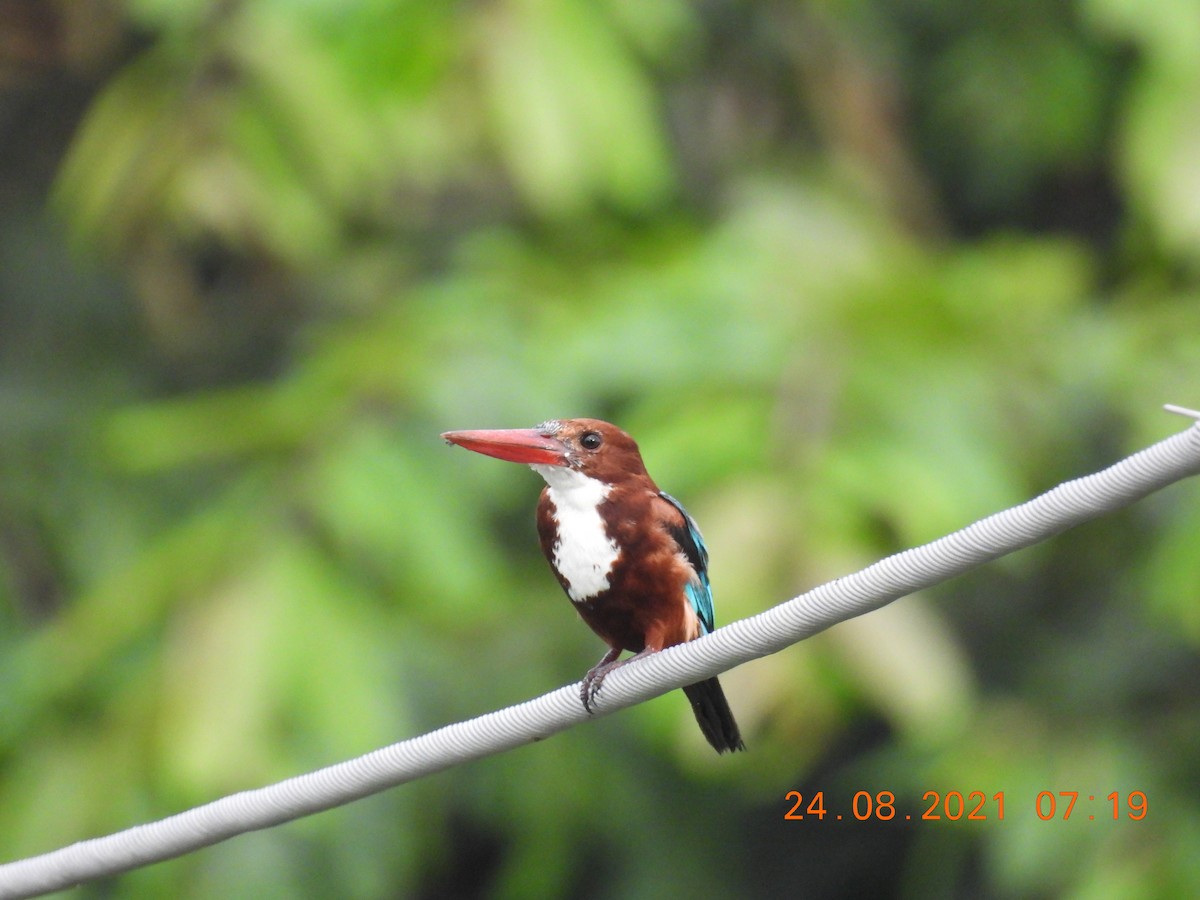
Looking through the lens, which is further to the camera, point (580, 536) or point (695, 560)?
point (695, 560)

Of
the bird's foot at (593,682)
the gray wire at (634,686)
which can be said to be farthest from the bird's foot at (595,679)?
the gray wire at (634,686)

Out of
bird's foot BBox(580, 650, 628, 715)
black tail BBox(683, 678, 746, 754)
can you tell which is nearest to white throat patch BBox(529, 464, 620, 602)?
bird's foot BBox(580, 650, 628, 715)

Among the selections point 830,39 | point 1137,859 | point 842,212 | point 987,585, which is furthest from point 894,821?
point 830,39

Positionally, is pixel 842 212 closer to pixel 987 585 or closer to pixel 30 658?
pixel 987 585
